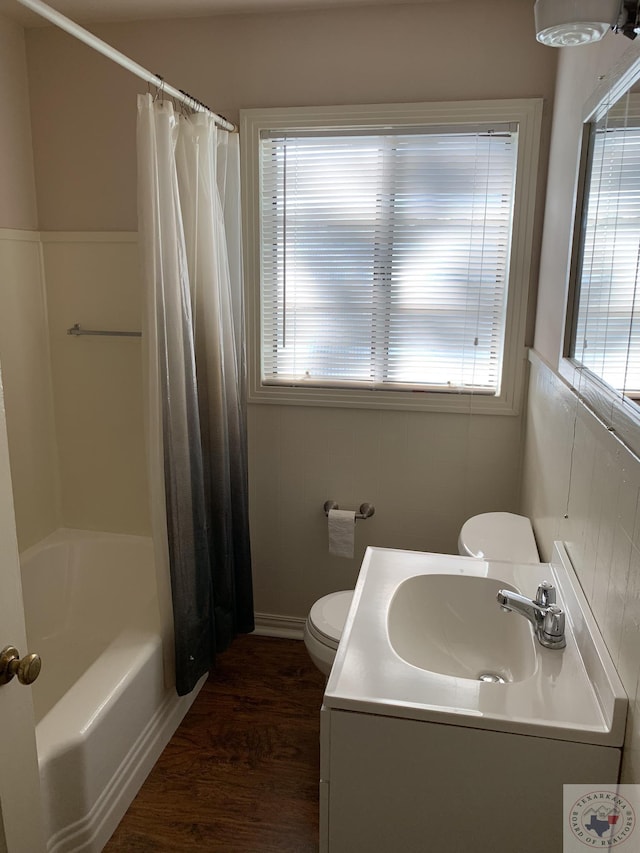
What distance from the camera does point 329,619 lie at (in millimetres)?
2307

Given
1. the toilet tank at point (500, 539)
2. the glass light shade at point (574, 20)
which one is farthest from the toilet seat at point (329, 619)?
the glass light shade at point (574, 20)

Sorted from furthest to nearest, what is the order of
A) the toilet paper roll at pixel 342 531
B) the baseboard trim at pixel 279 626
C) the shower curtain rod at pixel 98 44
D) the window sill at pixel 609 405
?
1. the baseboard trim at pixel 279 626
2. the toilet paper roll at pixel 342 531
3. the shower curtain rod at pixel 98 44
4. the window sill at pixel 609 405

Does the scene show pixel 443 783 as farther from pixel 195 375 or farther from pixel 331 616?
pixel 195 375

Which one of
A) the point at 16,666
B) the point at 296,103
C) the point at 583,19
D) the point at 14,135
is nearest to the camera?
the point at 16,666

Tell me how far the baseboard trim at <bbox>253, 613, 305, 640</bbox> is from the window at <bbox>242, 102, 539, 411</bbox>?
3.37 ft

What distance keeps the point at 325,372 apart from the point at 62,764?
5.57ft

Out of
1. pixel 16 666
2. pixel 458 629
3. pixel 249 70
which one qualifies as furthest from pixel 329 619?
pixel 249 70

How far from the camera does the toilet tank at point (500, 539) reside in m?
2.08

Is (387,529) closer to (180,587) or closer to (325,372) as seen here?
(325,372)

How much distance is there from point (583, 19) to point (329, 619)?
6.02 ft

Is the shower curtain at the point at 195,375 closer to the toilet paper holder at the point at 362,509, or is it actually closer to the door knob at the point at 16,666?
the toilet paper holder at the point at 362,509

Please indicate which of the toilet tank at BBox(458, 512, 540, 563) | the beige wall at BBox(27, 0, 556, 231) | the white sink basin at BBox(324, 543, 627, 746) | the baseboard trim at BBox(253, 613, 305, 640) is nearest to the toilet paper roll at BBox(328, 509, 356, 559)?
the baseboard trim at BBox(253, 613, 305, 640)

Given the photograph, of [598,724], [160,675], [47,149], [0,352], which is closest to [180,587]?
[160,675]

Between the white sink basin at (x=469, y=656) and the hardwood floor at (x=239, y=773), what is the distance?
2.75ft
